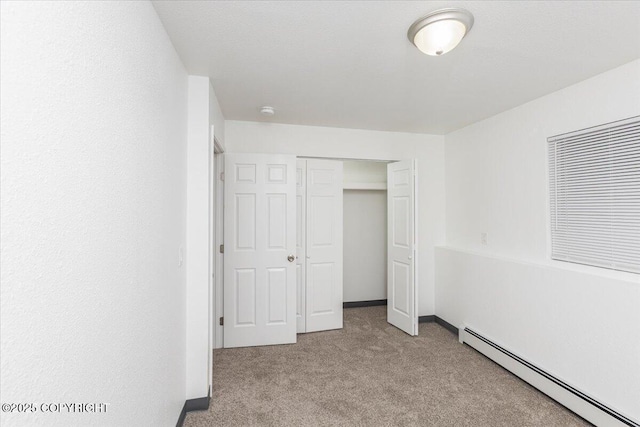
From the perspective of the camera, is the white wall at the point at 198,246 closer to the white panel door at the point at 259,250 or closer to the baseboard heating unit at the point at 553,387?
the white panel door at the point at 259,250

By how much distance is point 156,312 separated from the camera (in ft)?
5.40

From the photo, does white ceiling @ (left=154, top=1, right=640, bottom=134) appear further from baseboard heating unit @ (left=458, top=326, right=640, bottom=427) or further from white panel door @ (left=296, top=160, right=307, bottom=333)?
baseboard heating unit @ (left=458, top=326, right=640, bottom=427)

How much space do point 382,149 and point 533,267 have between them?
2086mm

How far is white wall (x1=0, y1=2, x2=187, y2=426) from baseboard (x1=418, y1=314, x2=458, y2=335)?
3166 mm

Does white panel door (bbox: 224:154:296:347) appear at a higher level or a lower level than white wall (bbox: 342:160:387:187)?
lower

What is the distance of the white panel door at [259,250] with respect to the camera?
3344mm

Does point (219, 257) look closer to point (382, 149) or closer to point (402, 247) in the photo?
point (402, 247)

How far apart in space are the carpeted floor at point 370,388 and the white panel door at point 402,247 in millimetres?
374

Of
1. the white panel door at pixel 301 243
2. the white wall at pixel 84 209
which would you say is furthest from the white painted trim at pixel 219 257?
the white wall at pixel 84 209

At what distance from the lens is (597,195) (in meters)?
2.36

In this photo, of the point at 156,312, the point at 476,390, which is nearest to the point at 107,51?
the point at 156,312

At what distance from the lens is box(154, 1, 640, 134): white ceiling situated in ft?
5.22

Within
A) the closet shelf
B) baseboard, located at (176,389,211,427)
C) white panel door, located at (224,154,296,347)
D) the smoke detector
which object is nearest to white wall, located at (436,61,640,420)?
the closet shelf

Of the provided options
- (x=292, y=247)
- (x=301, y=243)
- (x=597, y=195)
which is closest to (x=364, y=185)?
(x=301, y=243)
